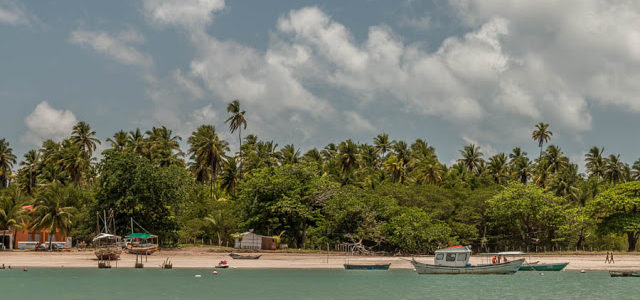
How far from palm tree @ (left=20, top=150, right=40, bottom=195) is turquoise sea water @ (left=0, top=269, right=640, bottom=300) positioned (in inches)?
2238

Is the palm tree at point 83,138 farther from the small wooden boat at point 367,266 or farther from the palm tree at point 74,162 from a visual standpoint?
the small wooden boat at point 367,266

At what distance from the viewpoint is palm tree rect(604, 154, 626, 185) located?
106625 mm

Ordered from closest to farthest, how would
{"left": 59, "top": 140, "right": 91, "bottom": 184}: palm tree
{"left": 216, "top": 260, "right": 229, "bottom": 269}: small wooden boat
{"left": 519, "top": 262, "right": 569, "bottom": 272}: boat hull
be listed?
{"left": 519, "top": 262, "right": 569, "bottom": 272}: boat hull → {"left": 216, "top": 260, "right": 229, "bottom": 269}: small wooden boat → {"left": 59, "top": 140, "right": 91, "bottom": 184}: palm tree

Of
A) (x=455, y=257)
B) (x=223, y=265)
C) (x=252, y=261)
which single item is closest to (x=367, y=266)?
(x=455, y=257)

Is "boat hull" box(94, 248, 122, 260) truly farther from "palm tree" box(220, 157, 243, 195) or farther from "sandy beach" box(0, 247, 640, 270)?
"palm tree" box(220, 157, 243, 195)

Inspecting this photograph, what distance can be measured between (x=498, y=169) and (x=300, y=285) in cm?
7477

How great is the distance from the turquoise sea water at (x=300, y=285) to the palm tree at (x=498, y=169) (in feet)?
180

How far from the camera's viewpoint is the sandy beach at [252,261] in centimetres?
5762

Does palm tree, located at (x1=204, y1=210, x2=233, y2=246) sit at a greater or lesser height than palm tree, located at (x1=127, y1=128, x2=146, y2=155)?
lesser

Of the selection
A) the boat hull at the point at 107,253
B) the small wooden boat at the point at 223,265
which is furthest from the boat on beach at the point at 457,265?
the boat hull at the point at 107,253

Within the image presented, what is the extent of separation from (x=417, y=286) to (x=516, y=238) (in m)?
33.6

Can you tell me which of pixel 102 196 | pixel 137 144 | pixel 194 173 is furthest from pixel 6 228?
pixel 194 173

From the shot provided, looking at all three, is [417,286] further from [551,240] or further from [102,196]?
[102,196]

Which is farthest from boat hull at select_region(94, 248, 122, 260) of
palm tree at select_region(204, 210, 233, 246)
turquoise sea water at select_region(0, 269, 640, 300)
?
palm tree at select_region(204, 210, 233, 246)
